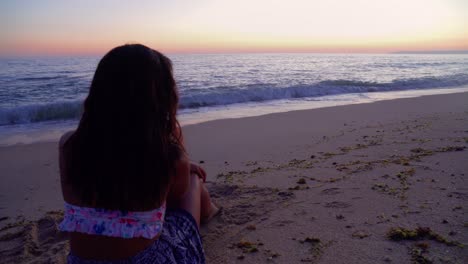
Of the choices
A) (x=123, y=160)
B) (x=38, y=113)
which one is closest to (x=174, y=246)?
(x=123, y=160)

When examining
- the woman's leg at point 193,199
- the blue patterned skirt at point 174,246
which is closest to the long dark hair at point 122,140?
the blue patterned skirt at point 174,246

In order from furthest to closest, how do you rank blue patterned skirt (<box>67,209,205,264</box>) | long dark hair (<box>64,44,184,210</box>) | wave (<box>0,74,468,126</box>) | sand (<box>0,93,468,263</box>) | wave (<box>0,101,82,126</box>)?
1. wave (<box>0,74,468,126</box>)
2. wave (<box>0,101,82,126</box>)
3. sand (<box>0,93,468,263</box>)
4. blue patterned skirt (<box>67,209,205,264</box>)
5. long dark hair (<box>64,44,184,210</box>)

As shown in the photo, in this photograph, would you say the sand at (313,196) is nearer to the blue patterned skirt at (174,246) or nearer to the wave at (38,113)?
the blue patterned skirt at (174,246)

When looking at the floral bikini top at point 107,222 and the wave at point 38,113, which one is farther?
the wave at point 38,113

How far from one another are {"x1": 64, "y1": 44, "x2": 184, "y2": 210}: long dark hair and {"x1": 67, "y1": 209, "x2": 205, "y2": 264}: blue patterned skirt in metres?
0.29

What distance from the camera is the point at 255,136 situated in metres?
6.88

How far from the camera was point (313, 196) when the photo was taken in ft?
11.6

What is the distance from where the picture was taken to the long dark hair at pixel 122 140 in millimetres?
1565

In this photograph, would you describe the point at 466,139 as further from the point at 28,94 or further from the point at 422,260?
the point at 28,94

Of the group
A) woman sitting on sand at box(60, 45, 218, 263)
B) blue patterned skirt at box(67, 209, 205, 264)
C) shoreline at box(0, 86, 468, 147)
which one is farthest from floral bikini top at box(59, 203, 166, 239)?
shoreline at box(0, 86, 468, 147)

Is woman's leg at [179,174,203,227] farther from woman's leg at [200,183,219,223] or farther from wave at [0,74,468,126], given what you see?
wave at [0,74,468,126]

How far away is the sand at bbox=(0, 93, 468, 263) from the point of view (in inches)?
103

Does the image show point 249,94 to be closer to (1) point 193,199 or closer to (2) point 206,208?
(2) point 206,208

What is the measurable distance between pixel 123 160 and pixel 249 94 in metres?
12.6
